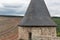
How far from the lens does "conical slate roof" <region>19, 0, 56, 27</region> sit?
12208mm

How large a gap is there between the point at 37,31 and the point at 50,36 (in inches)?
33.5

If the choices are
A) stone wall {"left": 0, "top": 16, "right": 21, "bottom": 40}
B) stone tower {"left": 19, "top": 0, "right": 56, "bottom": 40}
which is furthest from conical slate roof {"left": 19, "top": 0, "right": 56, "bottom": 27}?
stone wall {"left": 0, "top": 16, "right": 21, "bottom": 40}

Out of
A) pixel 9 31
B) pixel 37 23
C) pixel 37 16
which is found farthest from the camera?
pixel 9 31

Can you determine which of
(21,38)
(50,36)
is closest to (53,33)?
(50,36)

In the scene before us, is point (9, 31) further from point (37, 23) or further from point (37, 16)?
point (37, 23)

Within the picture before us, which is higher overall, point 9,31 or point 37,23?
point 37,23

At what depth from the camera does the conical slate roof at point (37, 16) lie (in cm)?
1221

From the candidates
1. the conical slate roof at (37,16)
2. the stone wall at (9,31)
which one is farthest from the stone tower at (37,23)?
the stone wall at (9,31)

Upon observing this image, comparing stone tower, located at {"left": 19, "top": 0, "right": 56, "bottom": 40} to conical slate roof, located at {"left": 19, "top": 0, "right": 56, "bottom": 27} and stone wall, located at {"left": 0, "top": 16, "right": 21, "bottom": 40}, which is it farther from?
stone wall, located at {"left": 0, "top": 16, "right": 21, "bottom": 40}

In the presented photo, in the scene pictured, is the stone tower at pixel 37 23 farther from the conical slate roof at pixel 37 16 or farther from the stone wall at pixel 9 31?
the stone wall at pixel 9 31

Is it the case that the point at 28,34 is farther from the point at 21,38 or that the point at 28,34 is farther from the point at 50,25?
the point at 50,25

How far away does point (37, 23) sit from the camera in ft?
40.0

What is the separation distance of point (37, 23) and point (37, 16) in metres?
0.60

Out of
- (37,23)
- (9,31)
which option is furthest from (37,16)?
(9,31)
